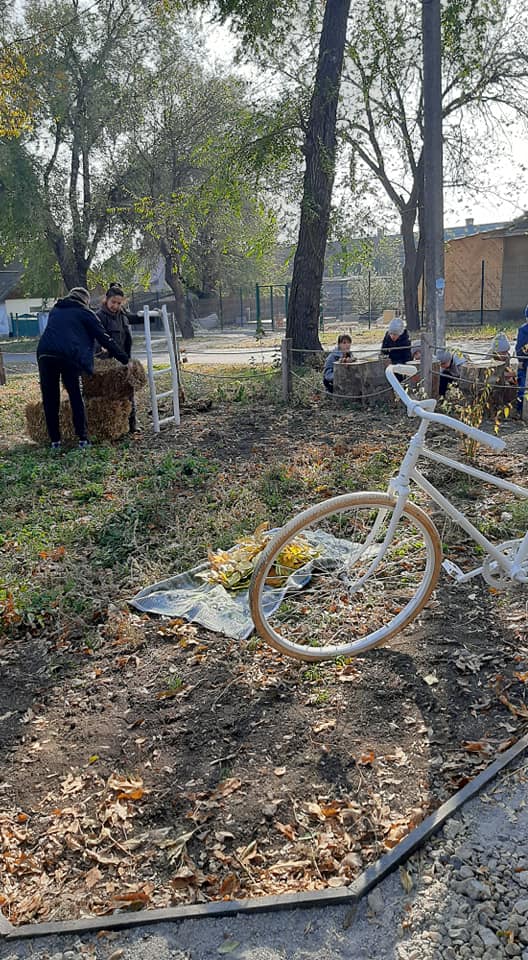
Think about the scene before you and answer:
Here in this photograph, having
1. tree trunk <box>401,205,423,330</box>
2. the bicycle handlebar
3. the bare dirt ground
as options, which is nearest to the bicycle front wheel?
the bare dirt ground

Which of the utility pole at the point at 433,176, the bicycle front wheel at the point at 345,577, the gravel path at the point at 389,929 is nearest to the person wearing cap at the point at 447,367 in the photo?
the utility pole at the point at 433,176

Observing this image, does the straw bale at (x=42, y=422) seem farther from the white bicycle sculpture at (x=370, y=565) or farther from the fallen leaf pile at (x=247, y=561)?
the white bicycle sculpture at (x=370, y=565)

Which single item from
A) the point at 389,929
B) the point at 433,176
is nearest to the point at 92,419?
the point at 433,176

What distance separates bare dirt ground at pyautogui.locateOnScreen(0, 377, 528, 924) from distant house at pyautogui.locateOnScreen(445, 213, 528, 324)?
88.6ft

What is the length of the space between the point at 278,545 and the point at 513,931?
5.56 ft

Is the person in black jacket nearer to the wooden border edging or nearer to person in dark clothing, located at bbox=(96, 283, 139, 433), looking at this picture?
person in dark clothing, located at bbox=(96, 283, 139, 433)

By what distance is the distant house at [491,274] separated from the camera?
29.9 metres

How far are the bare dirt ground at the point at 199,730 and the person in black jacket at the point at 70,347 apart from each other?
280cm

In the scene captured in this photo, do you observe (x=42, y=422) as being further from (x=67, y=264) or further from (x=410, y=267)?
(x=67, y=264)

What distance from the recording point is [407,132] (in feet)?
75.7

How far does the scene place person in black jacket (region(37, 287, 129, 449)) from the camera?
25.8 ft

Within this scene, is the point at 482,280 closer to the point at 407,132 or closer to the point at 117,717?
the point at 407,132

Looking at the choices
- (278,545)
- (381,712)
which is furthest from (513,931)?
(278,545)

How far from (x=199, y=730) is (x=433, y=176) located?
836cm
